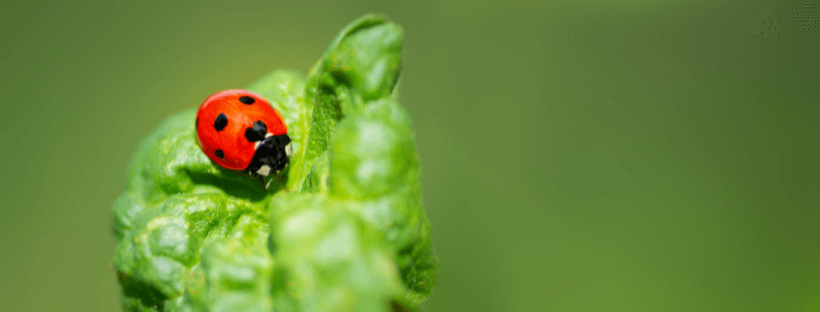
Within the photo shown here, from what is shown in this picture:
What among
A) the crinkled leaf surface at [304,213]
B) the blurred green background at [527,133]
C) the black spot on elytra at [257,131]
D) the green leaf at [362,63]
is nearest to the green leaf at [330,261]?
the crinkled leaf surface at [304,213]

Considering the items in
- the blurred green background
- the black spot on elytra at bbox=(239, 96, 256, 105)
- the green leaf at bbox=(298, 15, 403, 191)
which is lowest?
the blurred green background

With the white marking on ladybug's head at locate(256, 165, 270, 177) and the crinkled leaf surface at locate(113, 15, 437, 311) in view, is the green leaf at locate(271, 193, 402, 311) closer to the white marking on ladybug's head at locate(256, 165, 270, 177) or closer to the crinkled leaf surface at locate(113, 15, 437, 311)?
the crinkled leaf surface at locate(113, 15, 437, 311)

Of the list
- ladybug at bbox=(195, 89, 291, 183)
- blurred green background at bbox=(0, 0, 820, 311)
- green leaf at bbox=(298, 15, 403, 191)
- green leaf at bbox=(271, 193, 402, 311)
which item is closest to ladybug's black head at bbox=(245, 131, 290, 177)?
ladybug at bbox=(195, 89, 291, 183)

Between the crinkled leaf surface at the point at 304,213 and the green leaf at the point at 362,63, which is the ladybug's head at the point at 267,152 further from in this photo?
the green leaf at the point at 362,63

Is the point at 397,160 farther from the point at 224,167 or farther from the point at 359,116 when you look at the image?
the point at 224,167

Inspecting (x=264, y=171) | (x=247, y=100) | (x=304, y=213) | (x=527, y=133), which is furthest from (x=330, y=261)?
(x=527, y=133)

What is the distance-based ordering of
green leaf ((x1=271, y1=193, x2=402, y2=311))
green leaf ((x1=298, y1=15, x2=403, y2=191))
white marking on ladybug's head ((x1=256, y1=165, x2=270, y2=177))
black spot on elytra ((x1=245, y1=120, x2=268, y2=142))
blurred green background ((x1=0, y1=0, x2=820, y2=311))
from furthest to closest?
blurred green background ((x1=0, y1=0, x2=820, y2=311)), black spot on elytra ((x1=245, y1=120, x2=268, y2=142)), white marking on ladybug's head ((x1=256, y1=165, x2=270, y2=177)), green leaf ((x1=298, y1=15, x2=403, y2=191)), green leaf ((x1=271, y1=193, x2=402, y2=311))
